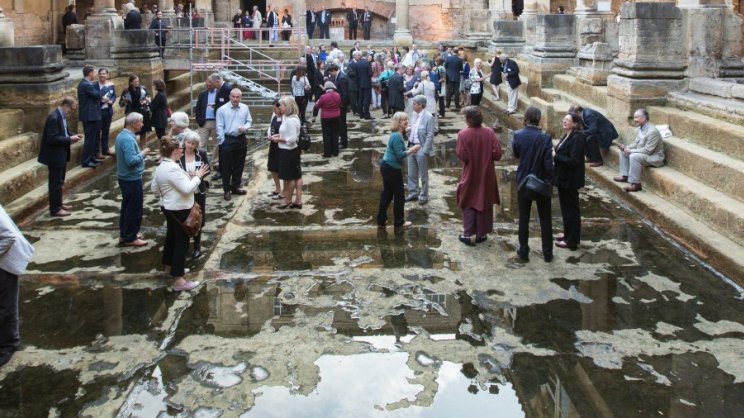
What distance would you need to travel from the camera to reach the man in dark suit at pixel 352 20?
32.2 m

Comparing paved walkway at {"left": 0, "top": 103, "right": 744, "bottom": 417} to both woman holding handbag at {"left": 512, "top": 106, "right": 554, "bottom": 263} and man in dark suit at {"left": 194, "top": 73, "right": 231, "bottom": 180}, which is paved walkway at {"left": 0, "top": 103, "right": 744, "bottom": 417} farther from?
man in dark suit at {"left": 194, "top": 73, "right": 231, "bottom": 180}

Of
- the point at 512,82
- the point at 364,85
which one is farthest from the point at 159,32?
the point at 512,82

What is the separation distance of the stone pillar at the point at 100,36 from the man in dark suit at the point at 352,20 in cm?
1572

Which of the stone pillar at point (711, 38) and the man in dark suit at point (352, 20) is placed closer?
the stone pillar at point (711, 38)

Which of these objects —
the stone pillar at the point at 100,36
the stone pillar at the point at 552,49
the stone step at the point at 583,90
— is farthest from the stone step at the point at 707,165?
the stone pillar at the point at 100,36

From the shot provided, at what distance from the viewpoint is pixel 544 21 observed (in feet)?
56.6

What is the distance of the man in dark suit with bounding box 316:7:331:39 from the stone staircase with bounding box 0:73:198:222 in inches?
796

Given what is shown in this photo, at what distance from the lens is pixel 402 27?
93.4ft

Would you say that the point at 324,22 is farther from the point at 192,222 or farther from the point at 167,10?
the point at 192,222

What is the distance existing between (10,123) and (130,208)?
13.0ft

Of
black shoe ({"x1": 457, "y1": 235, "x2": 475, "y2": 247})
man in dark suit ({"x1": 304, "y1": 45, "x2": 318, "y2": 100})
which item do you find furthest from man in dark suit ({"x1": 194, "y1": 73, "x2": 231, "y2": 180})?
man in dark suit ({"x1": 304, "y1": 45, "x2": 318, "y2": 100})

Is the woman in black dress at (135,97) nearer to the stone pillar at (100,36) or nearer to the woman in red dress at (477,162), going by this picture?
the stone pillar at (100,36)

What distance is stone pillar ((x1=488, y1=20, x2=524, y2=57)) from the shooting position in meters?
22.9

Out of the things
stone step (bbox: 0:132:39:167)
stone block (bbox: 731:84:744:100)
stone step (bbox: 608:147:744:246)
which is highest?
stone block (bbox: 731:84:744:100)
